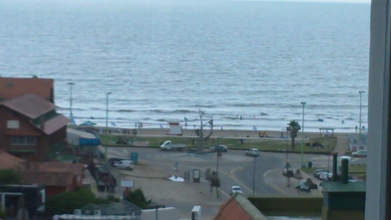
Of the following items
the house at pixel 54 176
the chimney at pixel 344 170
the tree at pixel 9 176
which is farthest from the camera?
the house at pixel 54 176

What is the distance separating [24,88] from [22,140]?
0.69 meters

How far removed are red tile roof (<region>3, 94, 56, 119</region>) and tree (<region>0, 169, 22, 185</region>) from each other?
3.86 ft

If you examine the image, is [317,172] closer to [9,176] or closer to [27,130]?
[27,130]

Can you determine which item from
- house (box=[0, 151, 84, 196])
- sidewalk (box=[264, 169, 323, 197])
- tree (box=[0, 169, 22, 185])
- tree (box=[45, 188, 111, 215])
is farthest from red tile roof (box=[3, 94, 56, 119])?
tree (box=[45, 188, 111, 215])

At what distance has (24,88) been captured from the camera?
156 inches

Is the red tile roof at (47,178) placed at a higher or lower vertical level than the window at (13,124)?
lower

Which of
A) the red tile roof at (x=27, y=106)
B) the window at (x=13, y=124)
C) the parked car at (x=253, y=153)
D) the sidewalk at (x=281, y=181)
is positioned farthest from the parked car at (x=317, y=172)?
the window at (x=13, y=124)

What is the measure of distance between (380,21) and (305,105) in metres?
9.71

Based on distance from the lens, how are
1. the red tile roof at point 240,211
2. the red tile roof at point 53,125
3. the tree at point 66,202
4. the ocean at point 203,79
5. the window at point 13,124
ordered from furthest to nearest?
the ocean at point 203,79
the red tile roof at point 53,125
the window at point 13,124
the tree at point 66,202
the red tile roof at point 240,211

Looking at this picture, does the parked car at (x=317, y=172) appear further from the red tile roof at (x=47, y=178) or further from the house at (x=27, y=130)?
the red tile roof at (x=47, y=178)

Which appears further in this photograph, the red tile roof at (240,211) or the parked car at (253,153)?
the parked car at (253,153)

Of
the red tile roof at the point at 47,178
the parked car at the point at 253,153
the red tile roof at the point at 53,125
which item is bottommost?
the parked car at the point at 253,153

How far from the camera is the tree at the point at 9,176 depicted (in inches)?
82.3

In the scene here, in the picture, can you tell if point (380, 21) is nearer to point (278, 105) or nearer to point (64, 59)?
point (278, 105)
